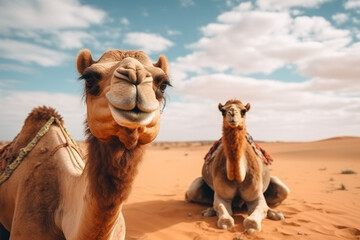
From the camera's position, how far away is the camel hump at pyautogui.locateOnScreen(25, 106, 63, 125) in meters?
3.73

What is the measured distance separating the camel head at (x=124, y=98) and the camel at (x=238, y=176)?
3037 millimetres

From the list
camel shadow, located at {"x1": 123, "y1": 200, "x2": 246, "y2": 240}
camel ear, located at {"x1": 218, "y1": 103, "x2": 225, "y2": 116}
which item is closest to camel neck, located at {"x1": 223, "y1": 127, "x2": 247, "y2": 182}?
camel ear, located at {"x1": 218, "y1": 103, "x2": 225, "y2": 116}

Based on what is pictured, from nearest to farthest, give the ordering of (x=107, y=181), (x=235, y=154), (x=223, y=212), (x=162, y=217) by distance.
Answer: (x=107, y=181) → (x=223, y=212) → (x=235, y=154) → (x=162, y=217)

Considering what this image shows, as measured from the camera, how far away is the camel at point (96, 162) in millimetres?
1633

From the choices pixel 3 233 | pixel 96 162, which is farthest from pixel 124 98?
pixel 3 233

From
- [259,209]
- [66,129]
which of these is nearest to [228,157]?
[259,209]

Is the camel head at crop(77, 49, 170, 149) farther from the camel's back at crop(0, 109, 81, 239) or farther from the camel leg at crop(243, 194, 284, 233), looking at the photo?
the camel leg at crop(243, 194, 284, 233)

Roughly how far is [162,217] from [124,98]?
13.9 ft

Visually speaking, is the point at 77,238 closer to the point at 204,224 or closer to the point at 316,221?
the point at 204,224

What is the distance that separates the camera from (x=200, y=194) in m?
6.29

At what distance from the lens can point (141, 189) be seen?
28.0ft

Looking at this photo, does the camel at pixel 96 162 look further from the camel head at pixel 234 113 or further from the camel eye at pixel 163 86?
the camel head at pixel 234 113

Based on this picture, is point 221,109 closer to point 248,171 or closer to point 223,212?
point 248,171

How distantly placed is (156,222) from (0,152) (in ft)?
8.93
